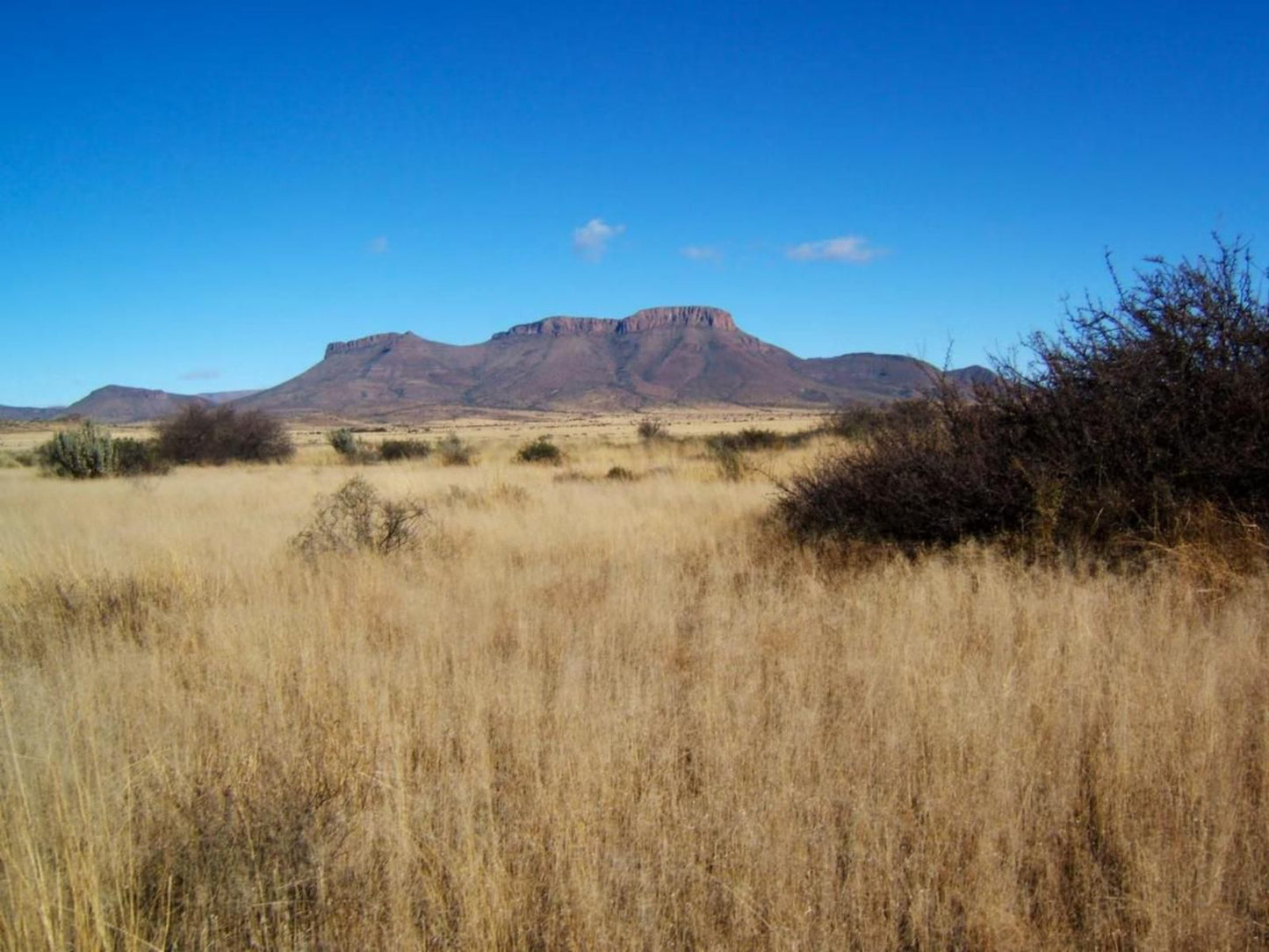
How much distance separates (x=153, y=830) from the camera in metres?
2.39

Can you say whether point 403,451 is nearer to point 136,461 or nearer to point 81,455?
point 136,461

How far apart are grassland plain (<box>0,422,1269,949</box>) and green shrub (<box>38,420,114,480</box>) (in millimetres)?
14999

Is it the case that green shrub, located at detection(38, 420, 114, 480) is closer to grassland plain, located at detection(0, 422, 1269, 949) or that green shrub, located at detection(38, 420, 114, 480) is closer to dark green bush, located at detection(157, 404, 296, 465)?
dark green bush, located at detection(157, 404, 296, 465)

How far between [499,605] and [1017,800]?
3625 millimetres

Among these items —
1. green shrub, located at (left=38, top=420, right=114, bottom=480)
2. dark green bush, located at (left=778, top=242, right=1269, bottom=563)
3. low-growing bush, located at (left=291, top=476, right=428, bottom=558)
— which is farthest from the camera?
green shrub, located at (left=38, top=420, right=114, bottom=480)

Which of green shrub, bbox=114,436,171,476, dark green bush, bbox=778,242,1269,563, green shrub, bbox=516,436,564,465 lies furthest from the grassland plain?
green shrub, bbox=114,436,171,476

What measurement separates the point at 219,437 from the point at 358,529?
19851 millimetres

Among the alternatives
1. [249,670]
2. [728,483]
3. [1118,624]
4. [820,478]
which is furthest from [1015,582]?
[728,483]

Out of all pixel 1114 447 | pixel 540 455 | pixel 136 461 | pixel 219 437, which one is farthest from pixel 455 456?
pixel 1114 447

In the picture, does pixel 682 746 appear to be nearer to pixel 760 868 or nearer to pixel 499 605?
pixel 760 868

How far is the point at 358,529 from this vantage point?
Result: 7.40 meters

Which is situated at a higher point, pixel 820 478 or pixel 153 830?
pixel 820 478

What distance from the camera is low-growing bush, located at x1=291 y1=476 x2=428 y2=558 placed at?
715 cm

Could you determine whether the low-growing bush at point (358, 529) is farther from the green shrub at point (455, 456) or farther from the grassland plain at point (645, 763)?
the green shrub at point (455, 456)
